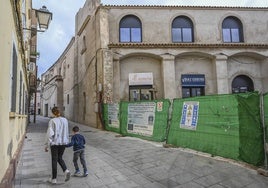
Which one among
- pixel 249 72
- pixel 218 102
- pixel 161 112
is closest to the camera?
pixel 218 102

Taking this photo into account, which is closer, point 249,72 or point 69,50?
point 249,72

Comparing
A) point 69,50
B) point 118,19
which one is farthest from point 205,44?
point 69,50

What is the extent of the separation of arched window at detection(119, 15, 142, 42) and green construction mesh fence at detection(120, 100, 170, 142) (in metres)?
7.87

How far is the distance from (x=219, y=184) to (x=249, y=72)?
55.8 feet

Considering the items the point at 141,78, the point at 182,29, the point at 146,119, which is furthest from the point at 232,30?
the point at 146,119

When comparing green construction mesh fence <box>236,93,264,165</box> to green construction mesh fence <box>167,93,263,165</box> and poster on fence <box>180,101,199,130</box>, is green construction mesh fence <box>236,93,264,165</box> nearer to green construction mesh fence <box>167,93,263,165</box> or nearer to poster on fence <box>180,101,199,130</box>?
green construction mesh fence <box>167,93,263,165</box>

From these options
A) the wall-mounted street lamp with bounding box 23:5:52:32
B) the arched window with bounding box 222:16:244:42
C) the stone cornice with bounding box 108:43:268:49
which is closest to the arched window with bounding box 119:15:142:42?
the stone cornice with bounding box 108:43:268:49

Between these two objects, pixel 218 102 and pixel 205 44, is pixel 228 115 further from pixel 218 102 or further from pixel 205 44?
pixel 205 44

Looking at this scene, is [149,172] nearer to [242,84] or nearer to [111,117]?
[111,117]

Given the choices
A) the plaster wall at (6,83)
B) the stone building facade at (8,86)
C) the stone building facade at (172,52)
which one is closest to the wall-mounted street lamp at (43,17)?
the stone building facade at (8,86)

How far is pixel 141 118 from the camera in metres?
10.6

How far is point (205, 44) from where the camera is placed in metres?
17.9

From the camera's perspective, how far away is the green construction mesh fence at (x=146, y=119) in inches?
359

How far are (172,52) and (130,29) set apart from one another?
3.94 m
